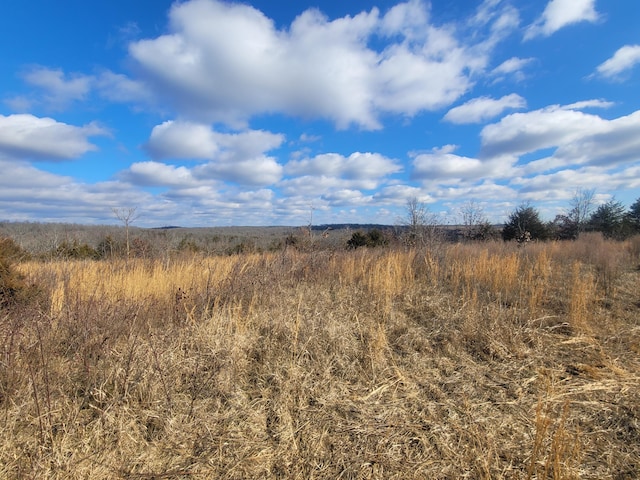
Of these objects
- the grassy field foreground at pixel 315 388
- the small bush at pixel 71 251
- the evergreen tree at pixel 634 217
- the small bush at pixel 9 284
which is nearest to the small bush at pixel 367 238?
the grassy field foreground at pixel 315 388

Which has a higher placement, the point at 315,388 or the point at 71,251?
the point at 71,251

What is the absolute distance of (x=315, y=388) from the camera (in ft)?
9.07

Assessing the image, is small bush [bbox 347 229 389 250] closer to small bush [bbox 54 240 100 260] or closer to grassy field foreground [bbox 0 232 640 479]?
grassy field foreground [bbox 0 232 640 479]

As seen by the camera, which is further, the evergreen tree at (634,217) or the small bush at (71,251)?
the evergreen tree at (634,217)

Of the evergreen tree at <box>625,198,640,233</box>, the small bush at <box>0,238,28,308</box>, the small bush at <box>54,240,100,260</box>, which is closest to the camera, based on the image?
the small bush at <box>0,238,28,308</box>

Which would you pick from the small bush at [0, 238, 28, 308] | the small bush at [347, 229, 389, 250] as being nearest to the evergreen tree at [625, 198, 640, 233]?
the small bush at [347, 229, 389, 250]

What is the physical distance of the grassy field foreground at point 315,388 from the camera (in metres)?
1.94

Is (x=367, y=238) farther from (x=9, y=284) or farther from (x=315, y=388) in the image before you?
(x=9, y=284)

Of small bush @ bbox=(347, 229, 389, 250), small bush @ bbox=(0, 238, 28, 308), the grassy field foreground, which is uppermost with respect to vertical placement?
small bush @ bbox=(347, 229, 389, 250)

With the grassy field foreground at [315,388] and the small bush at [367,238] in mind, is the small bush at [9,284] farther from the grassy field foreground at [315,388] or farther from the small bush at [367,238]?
the small bush at [367,238]

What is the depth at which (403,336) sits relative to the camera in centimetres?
385

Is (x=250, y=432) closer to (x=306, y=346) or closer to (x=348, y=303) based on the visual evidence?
(x=306, y=346)

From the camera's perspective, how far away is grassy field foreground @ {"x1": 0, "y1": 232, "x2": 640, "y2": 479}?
76.4 inches

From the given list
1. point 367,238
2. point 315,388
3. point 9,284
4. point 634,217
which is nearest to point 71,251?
point 9,284
